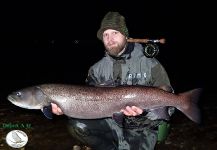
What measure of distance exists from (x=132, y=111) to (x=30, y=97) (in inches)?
61.1

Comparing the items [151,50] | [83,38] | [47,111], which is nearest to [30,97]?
[47,111]

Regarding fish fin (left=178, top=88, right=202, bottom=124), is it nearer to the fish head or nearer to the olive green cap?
the olive green cap

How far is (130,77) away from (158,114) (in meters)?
0.84

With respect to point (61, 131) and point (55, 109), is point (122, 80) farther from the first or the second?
point (61, 131)

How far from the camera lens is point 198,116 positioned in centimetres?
473

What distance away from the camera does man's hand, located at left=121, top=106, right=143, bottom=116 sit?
4.74 m

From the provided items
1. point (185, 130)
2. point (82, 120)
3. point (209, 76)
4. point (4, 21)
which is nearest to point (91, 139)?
point (82, 120)

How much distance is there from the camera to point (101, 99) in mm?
4750

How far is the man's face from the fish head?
4.43 ft

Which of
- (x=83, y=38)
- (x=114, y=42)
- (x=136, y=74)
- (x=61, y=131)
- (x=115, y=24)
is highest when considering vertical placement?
(x=115, y=24)

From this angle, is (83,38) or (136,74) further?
(83,38)

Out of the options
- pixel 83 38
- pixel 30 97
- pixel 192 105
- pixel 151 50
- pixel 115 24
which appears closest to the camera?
pixel 192 105

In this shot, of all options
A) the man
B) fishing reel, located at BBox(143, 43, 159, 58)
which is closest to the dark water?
the man

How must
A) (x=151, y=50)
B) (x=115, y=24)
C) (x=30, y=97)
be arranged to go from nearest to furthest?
1. (x=30, y=97)
2. (x=151, y=50)
3. (x=115, y=24)
